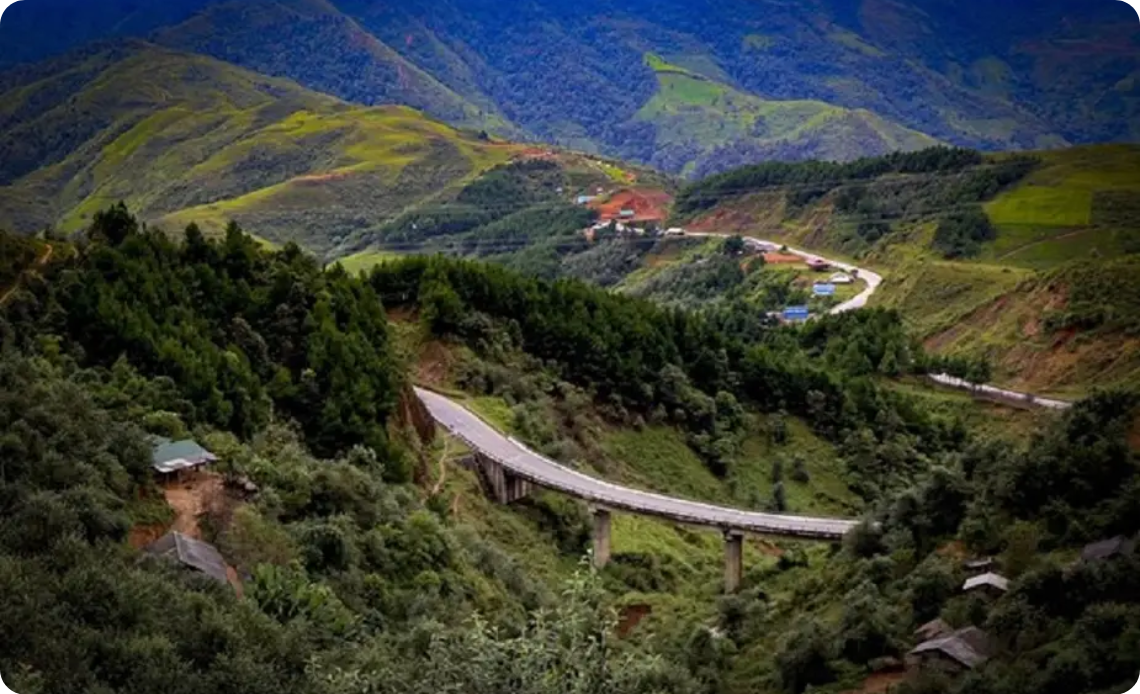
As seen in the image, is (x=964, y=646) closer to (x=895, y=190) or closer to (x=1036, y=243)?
(x=1036, y=243)

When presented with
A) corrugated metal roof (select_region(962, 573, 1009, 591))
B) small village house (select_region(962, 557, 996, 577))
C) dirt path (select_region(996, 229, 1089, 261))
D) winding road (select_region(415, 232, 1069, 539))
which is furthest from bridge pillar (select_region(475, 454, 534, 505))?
dirt path (select_region(996, 229, 1089, 261))

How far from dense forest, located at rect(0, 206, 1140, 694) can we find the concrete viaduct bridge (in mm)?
819

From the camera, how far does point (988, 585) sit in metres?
18.5

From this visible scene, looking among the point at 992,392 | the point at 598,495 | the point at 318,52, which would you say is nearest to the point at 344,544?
the point at 598,495

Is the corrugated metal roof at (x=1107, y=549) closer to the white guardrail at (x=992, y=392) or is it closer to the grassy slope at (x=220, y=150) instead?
the white guardrail at (x=992, y=392)

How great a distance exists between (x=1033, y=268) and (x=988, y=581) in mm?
49044

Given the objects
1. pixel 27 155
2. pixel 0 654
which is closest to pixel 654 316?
pixel 0 654

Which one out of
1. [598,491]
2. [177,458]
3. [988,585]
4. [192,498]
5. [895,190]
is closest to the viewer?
[988,585]

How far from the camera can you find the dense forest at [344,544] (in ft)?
40.0

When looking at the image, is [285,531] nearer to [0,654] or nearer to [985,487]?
[0,654]

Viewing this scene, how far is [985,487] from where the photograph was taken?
69.2 ft

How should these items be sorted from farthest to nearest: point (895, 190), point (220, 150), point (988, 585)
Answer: point (220, 150) < point (895, 190) < point (988, 585)

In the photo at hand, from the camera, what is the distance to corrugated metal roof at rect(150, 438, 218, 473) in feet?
62.3

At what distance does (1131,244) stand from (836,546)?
41.6 meters
